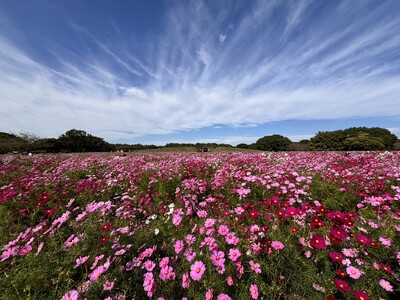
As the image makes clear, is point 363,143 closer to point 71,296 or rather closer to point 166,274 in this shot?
point 166,274

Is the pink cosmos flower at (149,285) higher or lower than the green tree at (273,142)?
lower

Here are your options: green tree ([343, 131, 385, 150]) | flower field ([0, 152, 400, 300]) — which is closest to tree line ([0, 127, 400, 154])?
green tree ([343, 131, 385, 150])

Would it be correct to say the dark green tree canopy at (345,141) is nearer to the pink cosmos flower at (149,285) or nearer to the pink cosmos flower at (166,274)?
the pink cosmos flower at (166,274)

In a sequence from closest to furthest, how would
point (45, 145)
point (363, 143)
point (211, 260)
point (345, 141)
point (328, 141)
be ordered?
point (211, 260), point (363, 143), point (345, 141), point (45, 145), point (328, 141)

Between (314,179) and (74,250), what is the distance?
4612mm

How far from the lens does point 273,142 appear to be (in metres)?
52.5

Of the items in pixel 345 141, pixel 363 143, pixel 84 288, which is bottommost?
pixel 84 288

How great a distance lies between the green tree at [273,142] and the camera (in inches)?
2028

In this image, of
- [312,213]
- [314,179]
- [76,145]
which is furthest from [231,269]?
[76,145]

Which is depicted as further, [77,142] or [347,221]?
[77,142]

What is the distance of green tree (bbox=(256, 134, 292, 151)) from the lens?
51500mm

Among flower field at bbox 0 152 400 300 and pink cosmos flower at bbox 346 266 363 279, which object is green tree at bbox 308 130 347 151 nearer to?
flower field at bbox 0 152 400 300

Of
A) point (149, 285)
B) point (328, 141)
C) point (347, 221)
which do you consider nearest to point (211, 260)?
point (149, 285)

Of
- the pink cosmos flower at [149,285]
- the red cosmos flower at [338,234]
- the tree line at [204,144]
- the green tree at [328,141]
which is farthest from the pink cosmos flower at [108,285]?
the green tree at [328,141]
